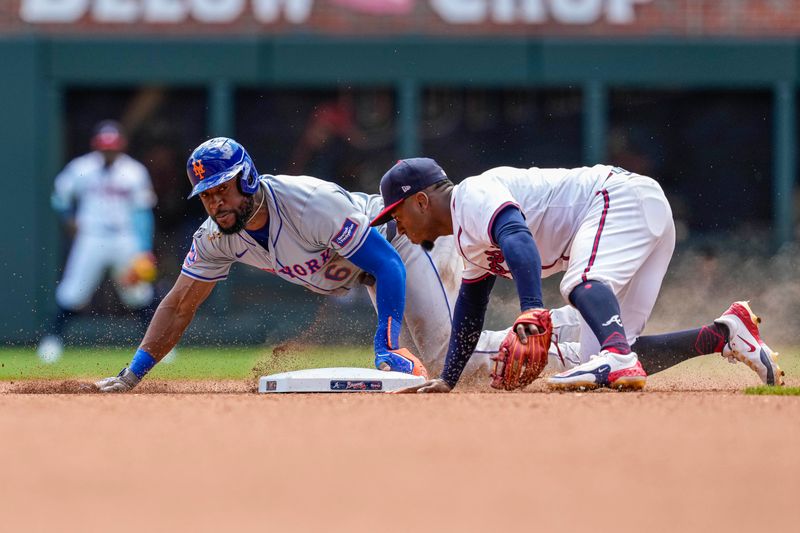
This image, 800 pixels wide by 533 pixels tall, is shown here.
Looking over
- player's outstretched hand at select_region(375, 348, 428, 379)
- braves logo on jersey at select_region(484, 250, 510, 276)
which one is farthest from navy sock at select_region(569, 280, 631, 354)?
player's outstretched hand at select_region(375, 348, 428, 379)

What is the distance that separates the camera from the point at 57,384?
21.3 ft

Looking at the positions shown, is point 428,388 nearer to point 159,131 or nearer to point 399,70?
point 399,70

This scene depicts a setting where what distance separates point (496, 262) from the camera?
542 cm

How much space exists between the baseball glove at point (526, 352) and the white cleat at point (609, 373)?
0.55 feet

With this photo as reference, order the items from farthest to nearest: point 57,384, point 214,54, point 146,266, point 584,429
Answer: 1. point 214,54
2. point 146,266
3. point 57,384
4. point 584,429

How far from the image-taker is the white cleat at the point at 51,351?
32.8 ft

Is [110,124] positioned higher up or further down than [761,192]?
higher up

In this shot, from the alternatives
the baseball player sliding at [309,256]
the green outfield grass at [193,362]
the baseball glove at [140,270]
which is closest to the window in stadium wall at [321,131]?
the baseball glove at [140,270]

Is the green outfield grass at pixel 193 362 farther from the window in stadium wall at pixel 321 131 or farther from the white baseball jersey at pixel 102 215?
the window in stadium wall at pixel 321 131

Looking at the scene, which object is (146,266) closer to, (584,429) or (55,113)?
(55,113)

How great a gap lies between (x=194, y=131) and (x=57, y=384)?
675 centimetres

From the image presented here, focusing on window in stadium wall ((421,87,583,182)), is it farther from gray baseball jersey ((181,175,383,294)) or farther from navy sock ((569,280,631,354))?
navy sock ((569,280,631,354))

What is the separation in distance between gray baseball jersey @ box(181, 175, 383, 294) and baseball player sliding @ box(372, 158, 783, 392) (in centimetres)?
51

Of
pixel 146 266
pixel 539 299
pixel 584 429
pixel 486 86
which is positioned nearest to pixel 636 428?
pixel 584 429
